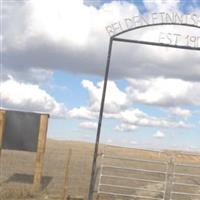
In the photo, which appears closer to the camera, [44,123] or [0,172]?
[44,123]

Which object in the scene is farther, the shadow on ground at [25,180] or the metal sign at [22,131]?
the shadow on ground at [25,180]

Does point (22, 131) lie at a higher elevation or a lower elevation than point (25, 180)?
higher

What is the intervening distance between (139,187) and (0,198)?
7056 millimetres

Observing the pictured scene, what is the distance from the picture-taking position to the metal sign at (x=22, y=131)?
1598 centimetres

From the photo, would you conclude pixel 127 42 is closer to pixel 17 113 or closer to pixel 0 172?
pixel 17 113

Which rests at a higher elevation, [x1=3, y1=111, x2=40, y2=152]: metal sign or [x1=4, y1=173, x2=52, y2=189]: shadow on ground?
[x1=3, y1=111, x2=40, y2=152]: metal sign

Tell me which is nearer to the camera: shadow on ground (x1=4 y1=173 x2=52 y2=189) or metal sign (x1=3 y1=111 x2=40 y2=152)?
metal sign (x1=3 y1=111 x2=40 y2=152)

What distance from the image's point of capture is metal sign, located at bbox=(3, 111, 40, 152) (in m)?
16.0

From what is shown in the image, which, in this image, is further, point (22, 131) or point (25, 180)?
point (25, 180)

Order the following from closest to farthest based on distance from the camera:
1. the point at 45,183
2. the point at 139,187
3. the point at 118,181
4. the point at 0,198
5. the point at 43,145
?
1. the point at 0,198
2. the point at 43,145
3. the point at 45,183
4. the point at 139,187
5. the point at 118,181

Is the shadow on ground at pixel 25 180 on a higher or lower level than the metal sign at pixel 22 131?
lower

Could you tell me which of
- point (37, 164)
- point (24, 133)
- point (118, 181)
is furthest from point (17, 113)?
point (118, 181)

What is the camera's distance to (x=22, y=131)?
52.5ft

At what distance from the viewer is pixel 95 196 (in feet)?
53.6
